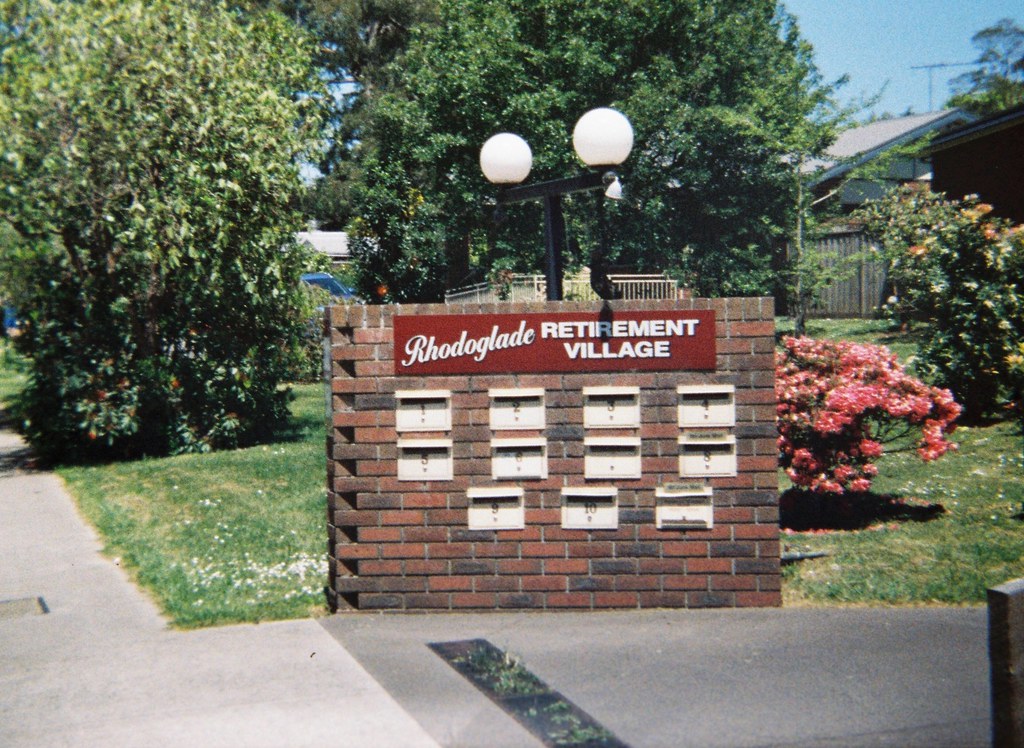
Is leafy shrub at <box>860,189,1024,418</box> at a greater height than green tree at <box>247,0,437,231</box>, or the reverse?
green tree at <box>247,0,437,231</box>

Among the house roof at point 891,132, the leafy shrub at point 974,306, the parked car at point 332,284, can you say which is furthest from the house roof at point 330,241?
the leafy shrub at point 974,306

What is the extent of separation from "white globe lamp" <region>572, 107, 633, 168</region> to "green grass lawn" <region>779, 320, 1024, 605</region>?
121 inches

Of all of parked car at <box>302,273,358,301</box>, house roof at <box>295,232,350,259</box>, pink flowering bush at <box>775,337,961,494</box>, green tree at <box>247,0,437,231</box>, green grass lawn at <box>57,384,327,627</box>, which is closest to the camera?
green grass lawn at <box>57,384,327,627</box>

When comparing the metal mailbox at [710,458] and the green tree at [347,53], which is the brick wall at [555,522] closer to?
the metal mailbox at [710,458]

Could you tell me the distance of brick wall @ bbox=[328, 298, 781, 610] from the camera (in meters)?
6.77

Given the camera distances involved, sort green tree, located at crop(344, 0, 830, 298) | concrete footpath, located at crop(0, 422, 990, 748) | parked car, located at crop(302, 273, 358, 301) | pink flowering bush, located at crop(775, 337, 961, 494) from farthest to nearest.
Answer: parked car, located at crop(302, 273, 358, 301) < green tree, located at crop(344, 0, 830, 298) < pink flowering bush, located at crop(775, 337, 961, 494) < concrete footpath, located at crop(0, 422, 990, 748)

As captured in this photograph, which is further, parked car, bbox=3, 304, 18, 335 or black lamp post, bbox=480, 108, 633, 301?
parked car, bbox=3, 304, 18, 335

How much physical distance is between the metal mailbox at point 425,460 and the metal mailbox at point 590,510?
753 millimetres

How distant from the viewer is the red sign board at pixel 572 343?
6797mm

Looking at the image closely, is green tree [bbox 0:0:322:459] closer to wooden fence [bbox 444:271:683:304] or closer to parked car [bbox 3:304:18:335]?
parked car [bbox 3:304:18:335]

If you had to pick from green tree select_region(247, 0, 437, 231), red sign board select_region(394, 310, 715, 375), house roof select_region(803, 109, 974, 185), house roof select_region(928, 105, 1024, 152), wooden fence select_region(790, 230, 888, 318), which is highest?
green tree select_region(247, 0, 437, 231)

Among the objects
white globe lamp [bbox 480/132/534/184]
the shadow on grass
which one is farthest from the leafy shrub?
white globe lamp [bbox 480/132/534/184]

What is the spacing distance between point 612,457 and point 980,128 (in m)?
17.4

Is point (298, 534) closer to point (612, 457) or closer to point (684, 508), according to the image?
point (612, 457)
